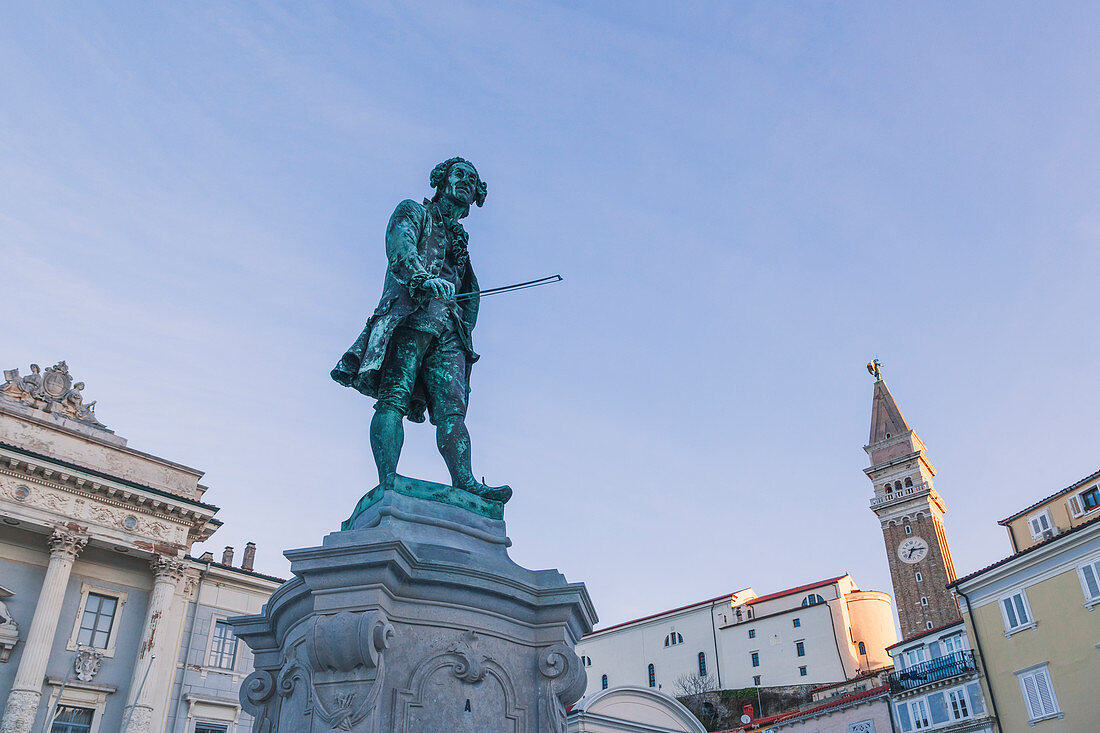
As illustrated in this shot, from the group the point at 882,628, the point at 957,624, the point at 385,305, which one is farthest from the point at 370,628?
the point at 882,628

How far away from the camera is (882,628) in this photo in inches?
2832

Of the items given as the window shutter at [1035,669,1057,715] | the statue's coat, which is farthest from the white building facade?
the statue's coat

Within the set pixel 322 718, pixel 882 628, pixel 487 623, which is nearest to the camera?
pixel 322 718

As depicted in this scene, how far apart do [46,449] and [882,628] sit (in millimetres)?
68171

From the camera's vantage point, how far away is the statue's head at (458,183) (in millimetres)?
6594

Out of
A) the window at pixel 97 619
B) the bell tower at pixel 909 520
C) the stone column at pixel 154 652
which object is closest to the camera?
the stone column at pixel 154 652

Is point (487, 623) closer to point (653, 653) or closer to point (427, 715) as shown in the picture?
point (427, 715)

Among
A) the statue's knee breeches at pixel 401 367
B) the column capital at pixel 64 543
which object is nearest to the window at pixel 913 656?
the column capital at pixel 64 543

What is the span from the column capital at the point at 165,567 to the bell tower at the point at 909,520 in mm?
67142

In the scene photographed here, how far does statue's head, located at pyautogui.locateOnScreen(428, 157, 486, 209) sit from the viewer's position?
21.6ft

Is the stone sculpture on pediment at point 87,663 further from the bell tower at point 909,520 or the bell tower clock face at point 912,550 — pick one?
the bell tower clock face at point 912,550

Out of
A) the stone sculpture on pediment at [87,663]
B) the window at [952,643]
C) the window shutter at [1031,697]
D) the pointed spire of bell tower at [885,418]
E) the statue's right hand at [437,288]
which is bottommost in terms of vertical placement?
the statue's right hand at [437,288]

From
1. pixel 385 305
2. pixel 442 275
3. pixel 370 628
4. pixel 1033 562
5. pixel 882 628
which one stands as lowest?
pixel 370 628

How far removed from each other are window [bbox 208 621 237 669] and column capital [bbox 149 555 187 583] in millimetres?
2369
